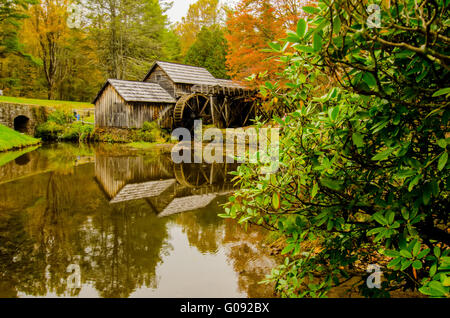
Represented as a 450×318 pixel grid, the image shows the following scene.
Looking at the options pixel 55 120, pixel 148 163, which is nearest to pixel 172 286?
pixel 148 163

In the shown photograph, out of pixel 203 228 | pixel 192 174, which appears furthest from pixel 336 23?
pixel 192 174

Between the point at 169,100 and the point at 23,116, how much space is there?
37.8 ft

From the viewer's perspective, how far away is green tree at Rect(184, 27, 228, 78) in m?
30.4

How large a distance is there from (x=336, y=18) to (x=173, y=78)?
2392 cm

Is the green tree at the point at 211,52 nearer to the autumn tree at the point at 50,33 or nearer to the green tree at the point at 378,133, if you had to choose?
the autumn tree at the point at 50,33

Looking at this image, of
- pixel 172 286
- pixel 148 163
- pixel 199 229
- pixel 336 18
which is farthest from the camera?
pixel 148 163

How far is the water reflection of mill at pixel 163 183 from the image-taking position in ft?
24.7

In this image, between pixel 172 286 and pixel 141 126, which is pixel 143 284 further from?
pixel 141 126

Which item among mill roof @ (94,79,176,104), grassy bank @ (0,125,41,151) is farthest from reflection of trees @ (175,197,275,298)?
mill roof @ (94,79,176,104)

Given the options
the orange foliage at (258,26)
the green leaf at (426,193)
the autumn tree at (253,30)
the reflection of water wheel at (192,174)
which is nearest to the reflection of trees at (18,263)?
the green leaf at (426,193)

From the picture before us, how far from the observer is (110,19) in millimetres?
31344

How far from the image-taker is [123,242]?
4.95 meters
